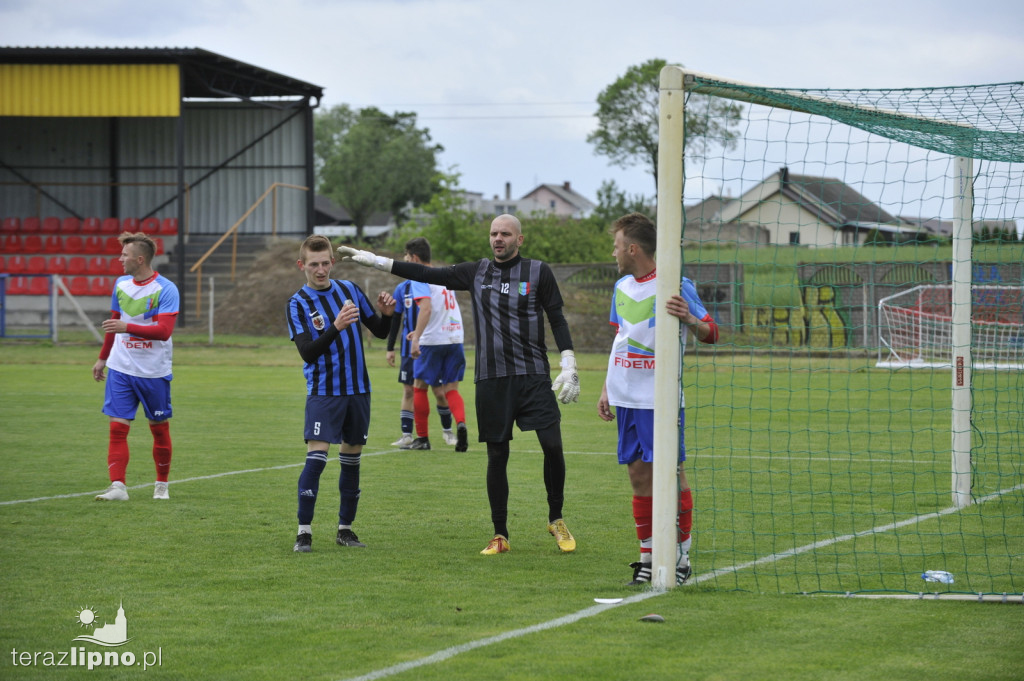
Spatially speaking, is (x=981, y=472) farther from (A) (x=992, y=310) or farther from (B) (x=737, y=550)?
(A) (x=992, y=310)

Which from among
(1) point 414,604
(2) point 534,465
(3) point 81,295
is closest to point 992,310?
(2) point 534,465

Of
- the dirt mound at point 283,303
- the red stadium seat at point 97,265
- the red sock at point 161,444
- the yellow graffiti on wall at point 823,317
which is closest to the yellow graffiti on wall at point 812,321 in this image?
the yellow graffiti on wall at point 823,317

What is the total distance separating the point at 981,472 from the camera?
1044cm

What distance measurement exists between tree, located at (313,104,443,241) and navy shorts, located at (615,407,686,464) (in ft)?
277

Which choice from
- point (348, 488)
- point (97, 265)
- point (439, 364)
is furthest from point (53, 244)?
point (348, 488)

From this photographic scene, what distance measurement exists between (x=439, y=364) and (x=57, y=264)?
1056 inches

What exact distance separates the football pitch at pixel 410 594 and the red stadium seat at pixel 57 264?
83.5ft

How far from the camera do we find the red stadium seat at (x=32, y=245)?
3669cm

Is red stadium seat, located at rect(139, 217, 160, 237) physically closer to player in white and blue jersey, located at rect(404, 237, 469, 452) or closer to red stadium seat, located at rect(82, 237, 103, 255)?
red stadium seat, located at rect(82, 237, 103, 255)

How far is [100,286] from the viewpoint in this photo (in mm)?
33656

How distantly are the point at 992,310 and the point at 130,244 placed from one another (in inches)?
782

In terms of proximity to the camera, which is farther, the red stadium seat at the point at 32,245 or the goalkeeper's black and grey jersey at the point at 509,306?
the red stadium seat at the point at 32,245

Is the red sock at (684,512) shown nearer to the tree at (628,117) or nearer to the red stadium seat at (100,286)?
the red stadium seat at (100,286)

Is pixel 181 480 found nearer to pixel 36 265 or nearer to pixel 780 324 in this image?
pixel 780 324
